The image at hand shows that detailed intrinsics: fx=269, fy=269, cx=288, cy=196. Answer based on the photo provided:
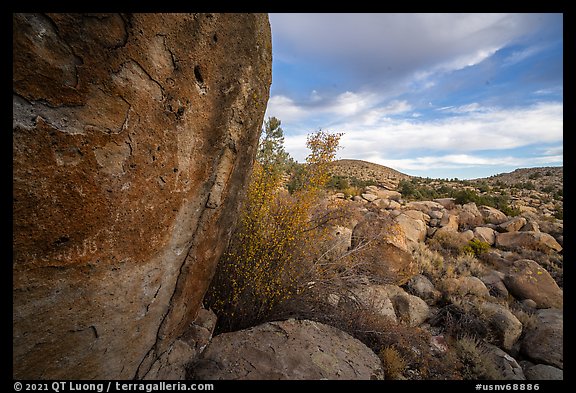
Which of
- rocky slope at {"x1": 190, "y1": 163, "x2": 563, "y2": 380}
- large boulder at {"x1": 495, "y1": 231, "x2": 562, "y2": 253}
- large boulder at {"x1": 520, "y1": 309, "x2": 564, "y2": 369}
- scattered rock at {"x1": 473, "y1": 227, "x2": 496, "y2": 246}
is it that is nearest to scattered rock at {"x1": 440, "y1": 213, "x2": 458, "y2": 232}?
scattered rock at {"x1": 473, "y1": 227, "x2": 496, "y2": 246}

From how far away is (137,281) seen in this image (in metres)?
2.03

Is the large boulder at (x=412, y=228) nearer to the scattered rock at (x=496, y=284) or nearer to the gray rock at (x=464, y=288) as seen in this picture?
the scattered rock at (x=496, y=284)

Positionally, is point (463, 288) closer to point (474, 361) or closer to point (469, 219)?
point (474, 361)

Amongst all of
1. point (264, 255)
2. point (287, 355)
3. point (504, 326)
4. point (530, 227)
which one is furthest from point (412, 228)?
point (287, 355)

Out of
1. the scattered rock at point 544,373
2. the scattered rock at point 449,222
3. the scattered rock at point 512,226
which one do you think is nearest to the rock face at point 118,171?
the scattered rock at point 544,373

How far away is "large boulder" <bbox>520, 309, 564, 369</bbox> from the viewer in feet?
14.3

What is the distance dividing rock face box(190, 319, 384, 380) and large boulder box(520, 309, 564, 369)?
131 inches

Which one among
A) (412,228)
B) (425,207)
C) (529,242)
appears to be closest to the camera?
(529,242)

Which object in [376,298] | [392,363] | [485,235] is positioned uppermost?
[485,235]

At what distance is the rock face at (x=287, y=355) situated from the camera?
8.75ft

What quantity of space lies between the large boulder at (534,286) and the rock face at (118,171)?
24.8ft

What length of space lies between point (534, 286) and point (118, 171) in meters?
8.54

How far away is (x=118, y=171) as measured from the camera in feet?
5.80

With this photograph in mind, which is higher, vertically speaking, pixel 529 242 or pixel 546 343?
pixel 529 242
